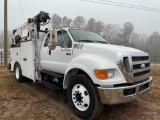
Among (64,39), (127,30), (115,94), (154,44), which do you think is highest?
(127,30)

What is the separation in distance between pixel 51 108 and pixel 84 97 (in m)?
1.18

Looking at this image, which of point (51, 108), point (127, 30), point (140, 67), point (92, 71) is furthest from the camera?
point (127, 30)

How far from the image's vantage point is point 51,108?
4.50 meters

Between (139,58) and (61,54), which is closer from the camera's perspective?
(139,58)

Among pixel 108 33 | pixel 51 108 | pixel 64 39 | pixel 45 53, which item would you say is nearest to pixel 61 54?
pixel 64 39

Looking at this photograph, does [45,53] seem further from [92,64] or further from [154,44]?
[154,44]

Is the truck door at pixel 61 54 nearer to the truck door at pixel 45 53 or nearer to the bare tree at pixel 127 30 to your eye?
the truck door at pixel 45 53

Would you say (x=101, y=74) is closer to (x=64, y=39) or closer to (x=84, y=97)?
(x=84, y=97)

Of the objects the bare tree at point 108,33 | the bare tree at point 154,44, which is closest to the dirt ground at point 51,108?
the bare tree at point 108,33

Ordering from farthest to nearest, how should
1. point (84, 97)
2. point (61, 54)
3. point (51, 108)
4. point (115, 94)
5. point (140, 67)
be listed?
point (61, 54) → point (51, 108) → point (140, 67) → point (84, 97) → point (115, 94)

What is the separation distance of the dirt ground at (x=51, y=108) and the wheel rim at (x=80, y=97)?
0.33m

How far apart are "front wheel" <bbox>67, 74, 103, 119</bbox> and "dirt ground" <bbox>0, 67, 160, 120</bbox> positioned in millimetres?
305

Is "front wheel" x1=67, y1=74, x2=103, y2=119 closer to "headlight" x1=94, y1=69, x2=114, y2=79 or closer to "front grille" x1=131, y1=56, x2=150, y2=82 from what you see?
"headlight" x1=94, y1=69, x2=114, y2=79

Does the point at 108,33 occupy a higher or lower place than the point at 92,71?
higher
